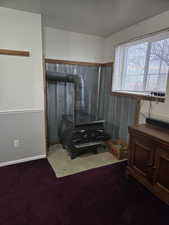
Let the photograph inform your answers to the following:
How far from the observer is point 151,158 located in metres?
1.75

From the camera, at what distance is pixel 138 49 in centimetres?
268

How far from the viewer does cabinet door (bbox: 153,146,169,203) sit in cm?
157

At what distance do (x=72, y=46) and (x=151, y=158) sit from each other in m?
2.63

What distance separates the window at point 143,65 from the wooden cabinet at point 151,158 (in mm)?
911

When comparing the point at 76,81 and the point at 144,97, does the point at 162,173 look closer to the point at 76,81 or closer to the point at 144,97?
the point at 144,97

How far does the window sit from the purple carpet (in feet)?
5.29

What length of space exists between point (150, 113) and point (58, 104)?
185 centimetres

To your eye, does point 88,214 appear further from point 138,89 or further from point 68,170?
point 138,89

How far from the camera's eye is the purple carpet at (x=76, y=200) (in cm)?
153

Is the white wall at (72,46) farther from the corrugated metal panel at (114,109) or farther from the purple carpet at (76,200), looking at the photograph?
the purple carpet at (76,200)

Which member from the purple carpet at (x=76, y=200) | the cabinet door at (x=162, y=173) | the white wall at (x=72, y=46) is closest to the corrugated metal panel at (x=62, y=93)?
the white wall at (x=72, y=46)

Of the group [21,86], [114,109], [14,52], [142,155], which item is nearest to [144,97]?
[114,109]

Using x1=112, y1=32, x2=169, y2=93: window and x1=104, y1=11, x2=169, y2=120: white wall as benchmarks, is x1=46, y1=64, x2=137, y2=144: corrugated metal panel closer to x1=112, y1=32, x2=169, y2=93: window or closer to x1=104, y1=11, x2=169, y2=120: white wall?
x1=112, y1=32, x2=169, y2=93: window

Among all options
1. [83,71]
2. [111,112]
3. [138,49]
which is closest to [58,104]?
[83,71]
